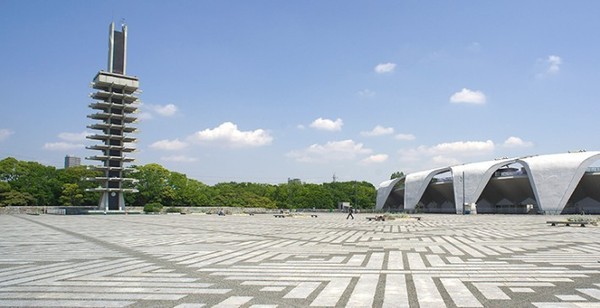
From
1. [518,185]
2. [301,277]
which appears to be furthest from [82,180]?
[301,277]

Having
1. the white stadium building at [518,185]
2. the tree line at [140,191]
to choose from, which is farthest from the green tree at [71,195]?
the white stadium building at [518,185]

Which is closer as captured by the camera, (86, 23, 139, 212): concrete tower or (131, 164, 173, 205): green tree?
(86, 23, 139, 212): concrete tower

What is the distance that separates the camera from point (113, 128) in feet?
245

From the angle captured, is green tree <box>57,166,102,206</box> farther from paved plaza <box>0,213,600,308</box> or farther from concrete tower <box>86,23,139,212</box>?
paved plaza <box>0,213,600,308</box>

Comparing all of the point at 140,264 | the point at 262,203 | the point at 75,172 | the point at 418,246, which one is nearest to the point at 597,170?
the point at 262,203

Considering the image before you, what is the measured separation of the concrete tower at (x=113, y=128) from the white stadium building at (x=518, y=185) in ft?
166

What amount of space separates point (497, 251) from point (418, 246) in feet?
8.63

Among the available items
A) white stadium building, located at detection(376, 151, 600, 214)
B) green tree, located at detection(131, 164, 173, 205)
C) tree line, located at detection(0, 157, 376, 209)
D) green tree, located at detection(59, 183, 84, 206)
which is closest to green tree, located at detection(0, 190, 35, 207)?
tree line, located at detection(0, 157, 376, 209)

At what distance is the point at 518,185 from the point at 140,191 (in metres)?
65.9

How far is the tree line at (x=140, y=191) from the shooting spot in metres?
78.4

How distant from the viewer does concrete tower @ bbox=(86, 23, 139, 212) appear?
241 ft

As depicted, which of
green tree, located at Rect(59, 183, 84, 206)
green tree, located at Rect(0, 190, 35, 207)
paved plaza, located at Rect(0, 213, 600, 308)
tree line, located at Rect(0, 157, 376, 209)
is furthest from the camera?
green tree, located at Rect(59, 183, 84, 206)

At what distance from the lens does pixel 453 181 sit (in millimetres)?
77562

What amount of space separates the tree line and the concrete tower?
3.32m
